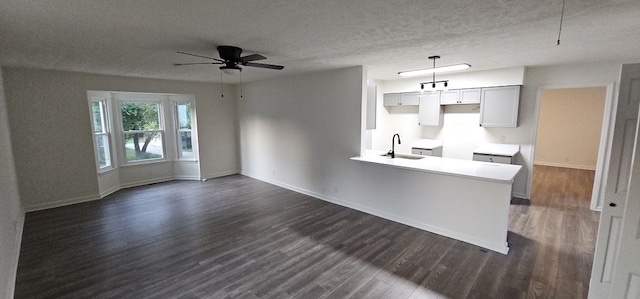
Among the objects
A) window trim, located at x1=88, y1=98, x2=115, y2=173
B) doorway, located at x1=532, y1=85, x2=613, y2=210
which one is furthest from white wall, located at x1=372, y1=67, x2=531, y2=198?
window trim, located at x1=88, y1=98, x2=115, y2=173

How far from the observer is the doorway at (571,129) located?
708 cm

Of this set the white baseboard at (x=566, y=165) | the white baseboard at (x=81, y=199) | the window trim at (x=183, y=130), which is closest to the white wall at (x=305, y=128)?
the window trim at (x=183, y=130)

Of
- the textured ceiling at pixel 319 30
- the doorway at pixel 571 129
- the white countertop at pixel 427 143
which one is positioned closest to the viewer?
the textured ceiling at pixel 319 30

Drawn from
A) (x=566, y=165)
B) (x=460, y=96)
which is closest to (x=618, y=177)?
(x=460, y=96)

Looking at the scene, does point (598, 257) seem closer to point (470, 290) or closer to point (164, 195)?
point (470, 290)

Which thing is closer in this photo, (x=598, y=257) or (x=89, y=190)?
(x=598, y=257)

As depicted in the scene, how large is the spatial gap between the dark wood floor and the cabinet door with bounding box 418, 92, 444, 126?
2108 millimetres

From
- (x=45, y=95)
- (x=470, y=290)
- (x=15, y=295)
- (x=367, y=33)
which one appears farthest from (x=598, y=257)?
(x=45, y=95)

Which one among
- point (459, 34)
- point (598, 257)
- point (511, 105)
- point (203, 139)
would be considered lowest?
point (598, 257)

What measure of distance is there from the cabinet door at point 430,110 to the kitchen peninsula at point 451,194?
1737 millimetres

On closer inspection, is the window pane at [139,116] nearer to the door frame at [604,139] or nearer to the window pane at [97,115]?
the window pane at [97,115]

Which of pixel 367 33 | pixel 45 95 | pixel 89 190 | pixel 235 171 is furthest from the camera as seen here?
pixel 235 171

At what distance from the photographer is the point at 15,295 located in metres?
2.42

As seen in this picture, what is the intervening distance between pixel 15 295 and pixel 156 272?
3.61ft
